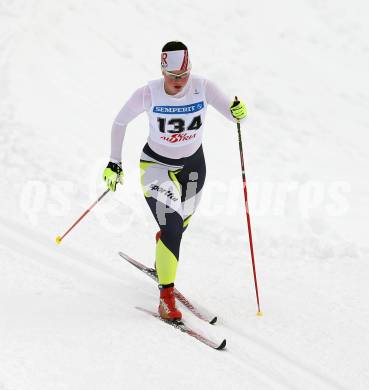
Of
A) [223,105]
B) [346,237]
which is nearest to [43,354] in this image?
[223,105]

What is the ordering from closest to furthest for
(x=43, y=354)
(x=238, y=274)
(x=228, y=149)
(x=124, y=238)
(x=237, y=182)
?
1. (x=43, y=354)
2. (x=238, y=274)
3. (x=124, y=238)
4. (x=237, y=182)
5. (x=228, y=149)

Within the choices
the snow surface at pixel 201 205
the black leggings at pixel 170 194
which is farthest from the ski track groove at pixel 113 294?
the black leggings at pixel 170 194

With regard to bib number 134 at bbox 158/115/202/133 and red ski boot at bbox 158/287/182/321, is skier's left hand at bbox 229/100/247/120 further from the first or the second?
red ski boot at bbox 158/287/182/321

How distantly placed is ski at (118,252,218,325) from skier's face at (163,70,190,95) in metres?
1.98

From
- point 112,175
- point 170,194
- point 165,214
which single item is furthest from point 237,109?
point 112,175

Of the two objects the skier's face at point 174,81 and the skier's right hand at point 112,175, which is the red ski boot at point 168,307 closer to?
the skier's right hand at point 112,175

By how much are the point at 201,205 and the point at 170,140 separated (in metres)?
2.56

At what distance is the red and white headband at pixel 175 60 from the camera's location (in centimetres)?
441

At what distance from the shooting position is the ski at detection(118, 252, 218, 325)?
5.02 metres

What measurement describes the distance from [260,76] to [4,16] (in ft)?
17.3

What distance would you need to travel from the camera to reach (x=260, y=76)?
35.6 ft

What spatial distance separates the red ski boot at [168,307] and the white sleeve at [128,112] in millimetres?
1278

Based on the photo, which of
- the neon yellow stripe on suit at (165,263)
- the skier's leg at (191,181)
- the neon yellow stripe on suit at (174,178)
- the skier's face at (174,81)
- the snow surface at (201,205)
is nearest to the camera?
the snow surface at (201,205)

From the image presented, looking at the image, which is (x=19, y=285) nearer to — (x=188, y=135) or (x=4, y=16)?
(x=188, y=135)
